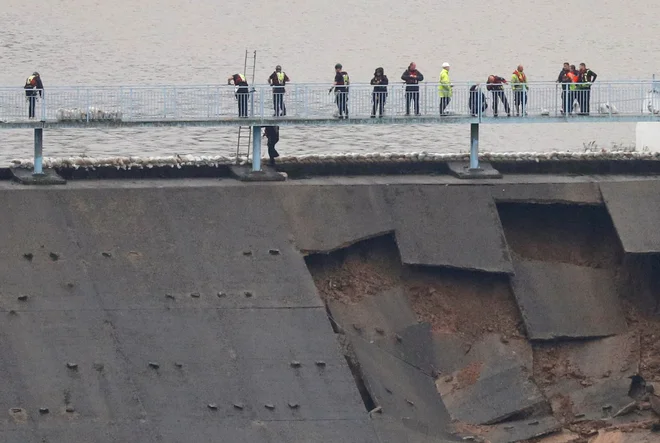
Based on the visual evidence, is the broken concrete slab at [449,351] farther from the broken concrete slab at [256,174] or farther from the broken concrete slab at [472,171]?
the broken concrete slab at [256,174]

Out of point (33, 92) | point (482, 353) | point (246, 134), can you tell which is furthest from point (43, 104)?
point (246, 134)

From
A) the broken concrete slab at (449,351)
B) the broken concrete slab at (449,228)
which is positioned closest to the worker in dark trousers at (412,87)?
the broken concrete slab at (449,228)

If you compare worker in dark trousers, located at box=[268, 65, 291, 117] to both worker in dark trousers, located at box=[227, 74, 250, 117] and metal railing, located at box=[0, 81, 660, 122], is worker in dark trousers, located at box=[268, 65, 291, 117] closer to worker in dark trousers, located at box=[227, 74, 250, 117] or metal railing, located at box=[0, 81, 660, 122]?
metal railing, located at box=[0, 81, 660, 122]

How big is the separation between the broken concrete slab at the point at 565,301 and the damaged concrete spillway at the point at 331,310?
0.05 m

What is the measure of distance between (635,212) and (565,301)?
2139 millimetres

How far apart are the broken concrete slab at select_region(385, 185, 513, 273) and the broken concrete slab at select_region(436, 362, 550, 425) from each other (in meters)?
1.94

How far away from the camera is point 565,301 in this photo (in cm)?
3566

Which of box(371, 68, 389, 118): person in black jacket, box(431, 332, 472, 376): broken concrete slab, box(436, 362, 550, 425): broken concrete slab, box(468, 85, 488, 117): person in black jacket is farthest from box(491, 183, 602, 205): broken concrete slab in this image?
box(436, 362, 550, 425): broken concrete slab

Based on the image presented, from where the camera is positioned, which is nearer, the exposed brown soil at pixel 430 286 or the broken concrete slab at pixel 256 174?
the exposed brown soil at pixel 430 286

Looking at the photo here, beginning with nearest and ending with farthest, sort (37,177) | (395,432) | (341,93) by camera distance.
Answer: (395,432) → (37,177) → (341,93)

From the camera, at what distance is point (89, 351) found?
98.4ft

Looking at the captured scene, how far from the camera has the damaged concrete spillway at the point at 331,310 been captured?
29.4 metres

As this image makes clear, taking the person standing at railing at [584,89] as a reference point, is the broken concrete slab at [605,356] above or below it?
below

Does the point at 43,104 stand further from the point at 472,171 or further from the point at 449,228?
the point at 472,171
